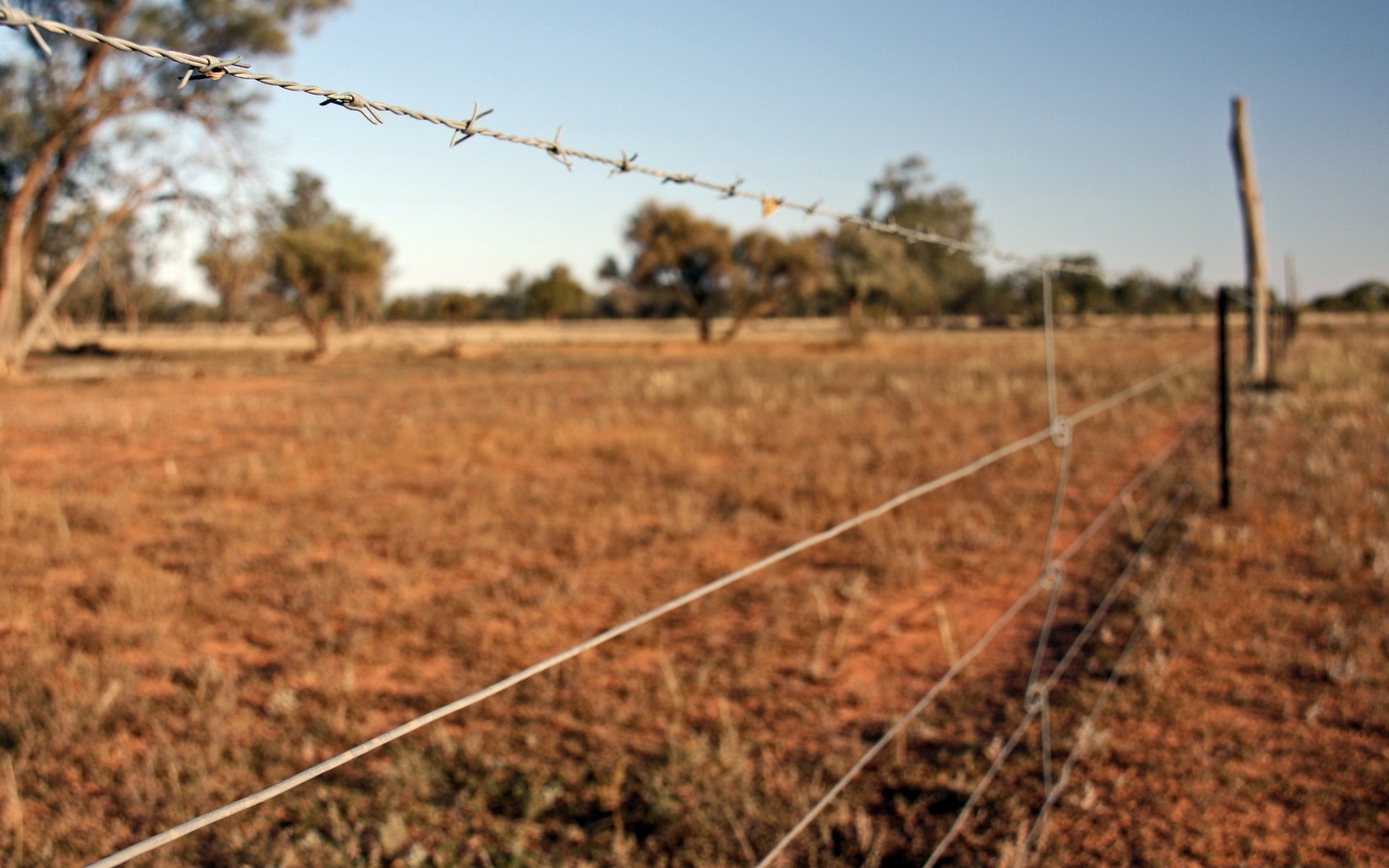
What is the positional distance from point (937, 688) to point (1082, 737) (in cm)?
56

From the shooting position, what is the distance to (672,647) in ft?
14.9

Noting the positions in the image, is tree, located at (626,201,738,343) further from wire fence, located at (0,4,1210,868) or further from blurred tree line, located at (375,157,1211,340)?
wire fence, located at (0,4,1210,868)

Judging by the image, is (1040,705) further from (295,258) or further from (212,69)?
(295,258)

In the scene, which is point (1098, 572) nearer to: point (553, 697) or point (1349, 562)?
point (1349, 562)

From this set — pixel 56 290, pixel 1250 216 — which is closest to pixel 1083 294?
pixel 1250 216

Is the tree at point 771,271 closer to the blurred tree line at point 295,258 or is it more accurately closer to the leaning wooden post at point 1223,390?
the blurred tree line at point 295,258

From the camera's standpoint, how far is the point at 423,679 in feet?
13.5

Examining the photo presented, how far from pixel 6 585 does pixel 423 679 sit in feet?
10.4

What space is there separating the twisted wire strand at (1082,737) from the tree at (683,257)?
3393 centimetres

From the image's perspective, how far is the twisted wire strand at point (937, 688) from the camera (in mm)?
2424

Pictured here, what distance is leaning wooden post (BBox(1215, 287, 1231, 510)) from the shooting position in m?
4.99

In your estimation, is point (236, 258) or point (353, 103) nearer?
point (353, 103)

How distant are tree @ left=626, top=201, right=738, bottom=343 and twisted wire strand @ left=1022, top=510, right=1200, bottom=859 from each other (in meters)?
33.9

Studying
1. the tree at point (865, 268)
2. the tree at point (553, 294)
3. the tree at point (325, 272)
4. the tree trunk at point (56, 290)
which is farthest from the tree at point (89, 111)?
the tree at point (553, 294)
